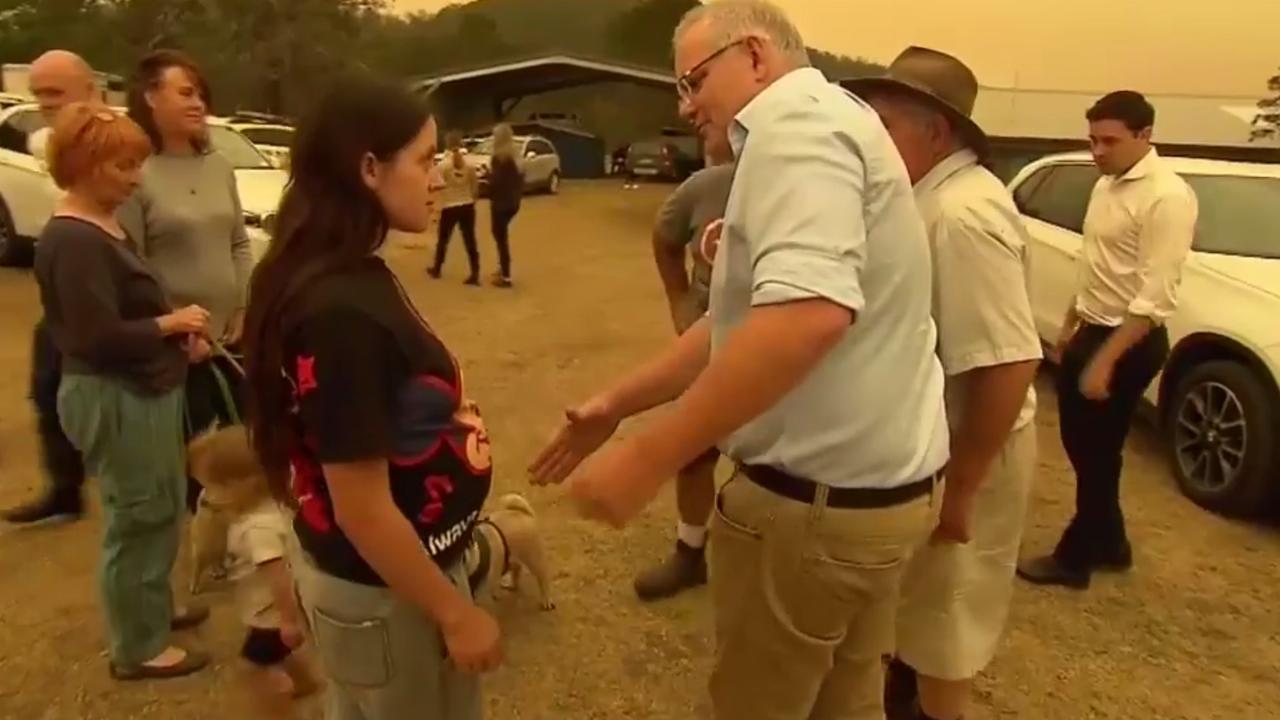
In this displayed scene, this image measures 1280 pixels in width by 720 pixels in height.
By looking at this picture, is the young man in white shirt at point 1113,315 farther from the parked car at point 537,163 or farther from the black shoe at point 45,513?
the parked car at point 537,163

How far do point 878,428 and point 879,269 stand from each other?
0.88 ft

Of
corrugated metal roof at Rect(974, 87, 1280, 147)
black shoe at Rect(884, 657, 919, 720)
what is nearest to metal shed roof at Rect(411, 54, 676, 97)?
corrugated metal roof at Rect(974, 87, 1280, 147)

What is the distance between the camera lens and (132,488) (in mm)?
3145

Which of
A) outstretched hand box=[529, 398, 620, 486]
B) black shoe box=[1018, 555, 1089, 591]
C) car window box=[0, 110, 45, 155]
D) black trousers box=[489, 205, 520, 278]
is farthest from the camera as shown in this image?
black trousers box=[489, 205, 520, 278]

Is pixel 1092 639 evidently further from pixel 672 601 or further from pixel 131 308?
pixel 131 308

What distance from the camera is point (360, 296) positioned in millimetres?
1722

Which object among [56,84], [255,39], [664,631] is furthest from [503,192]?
[255,39]

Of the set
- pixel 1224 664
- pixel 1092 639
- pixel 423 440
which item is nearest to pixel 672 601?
pixel 1092 639

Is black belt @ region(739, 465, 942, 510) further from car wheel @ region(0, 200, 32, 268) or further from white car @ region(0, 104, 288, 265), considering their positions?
→ car wheel @ region(0, 200, 32, 268)

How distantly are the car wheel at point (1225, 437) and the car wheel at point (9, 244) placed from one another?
34.2ft

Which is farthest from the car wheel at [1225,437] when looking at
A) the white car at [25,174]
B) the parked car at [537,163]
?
the parked car at [537,163]

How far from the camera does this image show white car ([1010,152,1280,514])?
4.96 metres

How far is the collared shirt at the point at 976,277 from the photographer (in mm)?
2422

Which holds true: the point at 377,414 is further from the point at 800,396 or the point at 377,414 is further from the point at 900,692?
the point at 900,692
